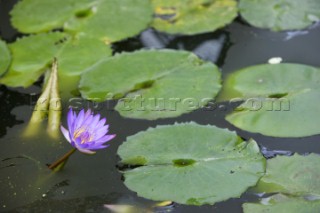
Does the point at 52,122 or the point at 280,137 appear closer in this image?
the point at 280,137

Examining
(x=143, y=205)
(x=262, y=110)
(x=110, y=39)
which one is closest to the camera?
(x=143, y=205)

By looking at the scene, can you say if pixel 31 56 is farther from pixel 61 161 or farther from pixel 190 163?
pixel 190 163

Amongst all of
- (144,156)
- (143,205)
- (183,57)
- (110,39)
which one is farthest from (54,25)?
(143,205)

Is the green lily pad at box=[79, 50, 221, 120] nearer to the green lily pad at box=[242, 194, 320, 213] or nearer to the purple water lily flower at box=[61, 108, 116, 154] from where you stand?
the purple water lily flower at box=[61, 108, 116, 154]

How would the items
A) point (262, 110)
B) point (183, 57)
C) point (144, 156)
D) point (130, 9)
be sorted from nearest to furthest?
point (144, 156) < point (262, 110) < point (183, 57) < point (130, 9)

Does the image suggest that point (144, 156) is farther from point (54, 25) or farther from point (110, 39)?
point (54, 25)

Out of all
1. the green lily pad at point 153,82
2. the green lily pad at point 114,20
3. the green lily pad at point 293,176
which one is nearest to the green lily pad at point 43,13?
the green lily pad at point 114,20

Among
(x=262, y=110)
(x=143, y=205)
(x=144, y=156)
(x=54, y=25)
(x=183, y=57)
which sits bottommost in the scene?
(x=143, y=205)

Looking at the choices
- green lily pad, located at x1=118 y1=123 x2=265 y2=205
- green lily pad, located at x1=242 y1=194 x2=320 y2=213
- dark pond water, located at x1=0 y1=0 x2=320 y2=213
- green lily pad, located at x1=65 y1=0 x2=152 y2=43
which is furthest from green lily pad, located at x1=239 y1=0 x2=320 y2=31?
green lily pad, located at x1=242 y1=194 x2=320 y2=213
